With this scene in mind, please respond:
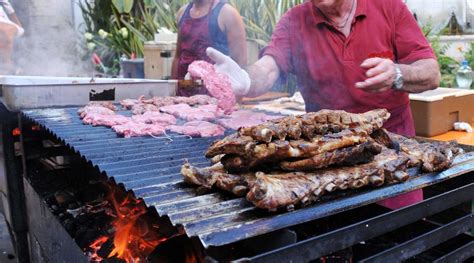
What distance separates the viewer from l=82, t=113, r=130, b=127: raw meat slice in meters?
3.54

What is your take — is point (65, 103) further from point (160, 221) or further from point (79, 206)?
point (160, 221)

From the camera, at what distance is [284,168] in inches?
74.4

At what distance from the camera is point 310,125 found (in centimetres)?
212

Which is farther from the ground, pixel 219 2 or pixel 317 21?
pixel 219 2

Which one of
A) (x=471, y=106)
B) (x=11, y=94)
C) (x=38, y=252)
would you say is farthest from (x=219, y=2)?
(x=38, y=252)

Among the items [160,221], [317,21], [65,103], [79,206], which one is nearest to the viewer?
[160,221]

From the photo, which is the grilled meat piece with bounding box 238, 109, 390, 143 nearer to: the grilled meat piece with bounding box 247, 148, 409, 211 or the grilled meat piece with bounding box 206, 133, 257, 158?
the grilled meat piece with bounding box 206, 133, 257, 158

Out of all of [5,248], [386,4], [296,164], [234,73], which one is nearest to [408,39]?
[386,4]

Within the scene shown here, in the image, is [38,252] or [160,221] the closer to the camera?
[160,221]

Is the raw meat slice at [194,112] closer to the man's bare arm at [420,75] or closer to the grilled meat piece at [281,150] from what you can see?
the man's bare arm at [420,75]

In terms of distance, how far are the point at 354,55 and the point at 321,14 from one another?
46cm

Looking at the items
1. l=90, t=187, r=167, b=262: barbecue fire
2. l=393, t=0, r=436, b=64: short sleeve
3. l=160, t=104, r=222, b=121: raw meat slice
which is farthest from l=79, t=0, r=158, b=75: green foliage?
l=90, t=187, r=167, b=262: barbecue fire

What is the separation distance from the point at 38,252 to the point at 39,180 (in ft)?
2.47

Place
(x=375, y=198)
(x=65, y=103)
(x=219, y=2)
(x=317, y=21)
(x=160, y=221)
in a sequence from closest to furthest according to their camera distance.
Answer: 1. (x=375, y=198)
2. (x=160, y=221)
3. (x=317, y=21)
4. (x=65, y=103)
5. (x=219, y=2)
